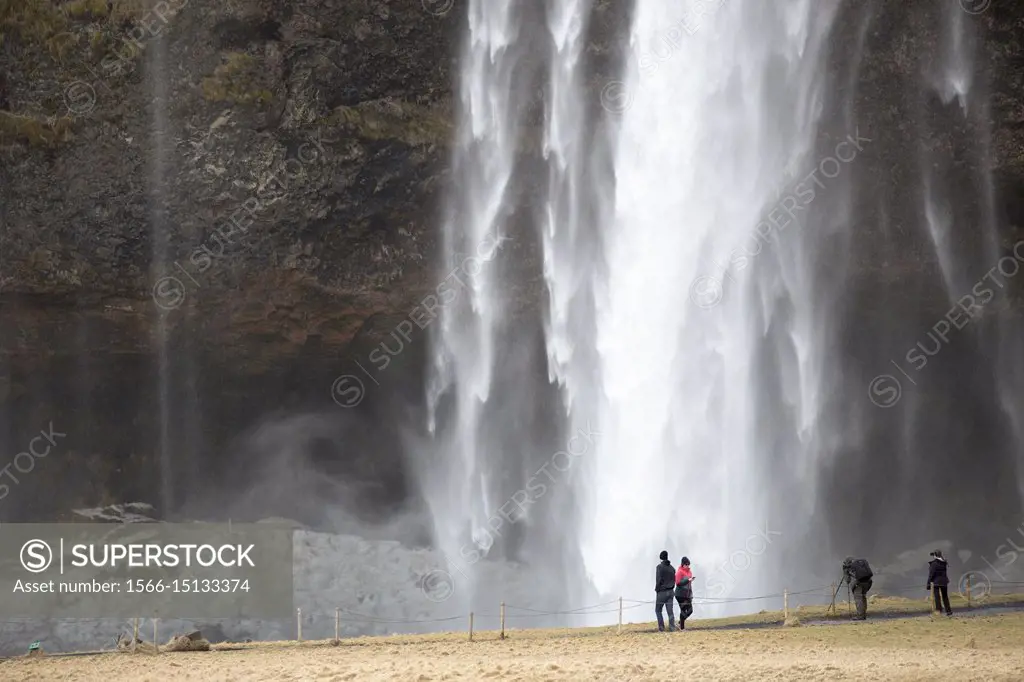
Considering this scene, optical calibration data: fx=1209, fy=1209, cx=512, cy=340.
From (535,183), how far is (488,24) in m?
5.39

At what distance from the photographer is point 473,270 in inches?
1566

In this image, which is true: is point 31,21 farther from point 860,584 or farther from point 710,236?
point 860,584

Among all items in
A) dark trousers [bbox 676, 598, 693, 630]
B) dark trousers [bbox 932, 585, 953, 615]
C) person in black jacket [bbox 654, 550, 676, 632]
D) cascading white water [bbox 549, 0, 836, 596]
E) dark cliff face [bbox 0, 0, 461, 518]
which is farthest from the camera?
dark cliff face [bbox 0, 0, 461, 518]

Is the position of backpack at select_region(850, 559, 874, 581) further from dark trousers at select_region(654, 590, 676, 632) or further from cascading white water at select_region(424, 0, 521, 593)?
cascading white water at select_region(424, 0, 521, 593)

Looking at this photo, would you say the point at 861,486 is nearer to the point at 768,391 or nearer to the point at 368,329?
the point at 768,391

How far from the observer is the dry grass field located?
1548 cm

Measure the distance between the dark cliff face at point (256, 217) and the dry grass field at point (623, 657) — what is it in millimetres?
18331

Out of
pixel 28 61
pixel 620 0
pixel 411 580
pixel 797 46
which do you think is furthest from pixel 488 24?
pixel 411 580

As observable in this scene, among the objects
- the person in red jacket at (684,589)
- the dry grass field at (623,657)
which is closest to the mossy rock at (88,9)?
the dry grass field at (623,657)

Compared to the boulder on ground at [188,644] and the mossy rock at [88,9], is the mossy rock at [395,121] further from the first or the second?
the boulder on ground at [188,644]

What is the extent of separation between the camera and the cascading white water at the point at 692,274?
3672 cm

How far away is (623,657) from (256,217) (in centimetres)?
2371

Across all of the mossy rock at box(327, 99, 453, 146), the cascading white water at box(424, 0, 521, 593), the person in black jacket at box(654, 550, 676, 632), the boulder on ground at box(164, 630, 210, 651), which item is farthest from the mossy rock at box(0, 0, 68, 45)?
the person in black jacket at box(654, 550, 676, 632)

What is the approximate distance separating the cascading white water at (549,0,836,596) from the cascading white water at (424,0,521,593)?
2.69 metres
